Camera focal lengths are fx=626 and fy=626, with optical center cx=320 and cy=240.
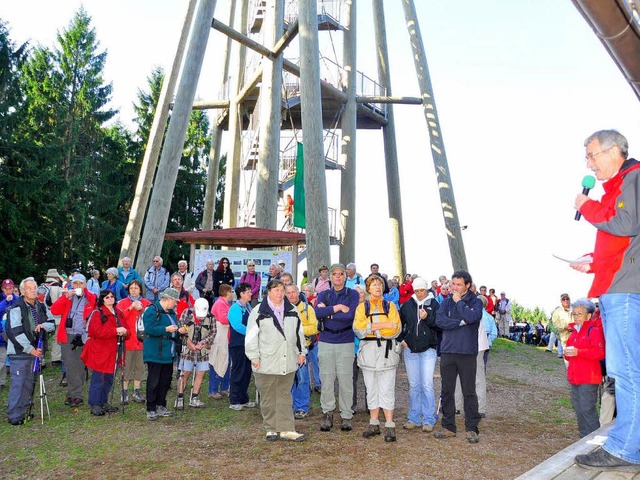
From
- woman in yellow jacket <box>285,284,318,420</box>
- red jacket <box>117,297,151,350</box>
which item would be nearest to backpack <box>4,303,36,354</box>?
red jacket <box>117,297,151,350</box>

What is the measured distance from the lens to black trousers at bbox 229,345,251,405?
998cm

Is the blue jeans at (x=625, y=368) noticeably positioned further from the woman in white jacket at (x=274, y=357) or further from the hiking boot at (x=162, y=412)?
the hiking boot at (x=162, y=412)

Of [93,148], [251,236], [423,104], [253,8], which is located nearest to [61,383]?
[251,236]

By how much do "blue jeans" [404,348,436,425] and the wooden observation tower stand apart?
614cm

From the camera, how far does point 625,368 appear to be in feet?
12.4

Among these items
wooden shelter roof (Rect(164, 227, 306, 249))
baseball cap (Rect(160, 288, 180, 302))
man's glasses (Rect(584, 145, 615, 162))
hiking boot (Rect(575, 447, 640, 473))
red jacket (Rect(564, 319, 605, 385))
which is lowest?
hiking boot (Rect(575, 447, 640, 473))

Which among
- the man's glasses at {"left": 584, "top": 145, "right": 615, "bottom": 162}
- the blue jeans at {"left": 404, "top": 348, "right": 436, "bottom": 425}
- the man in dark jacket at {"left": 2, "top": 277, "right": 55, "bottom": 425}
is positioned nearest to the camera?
the man's glasses at {"left": 584, "top": 145, "right": 615, "bottom": 162}

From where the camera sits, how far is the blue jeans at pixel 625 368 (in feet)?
12.3

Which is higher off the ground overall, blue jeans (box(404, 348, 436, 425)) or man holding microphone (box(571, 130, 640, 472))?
man holding microphone (box(571, 130, 640, 472))

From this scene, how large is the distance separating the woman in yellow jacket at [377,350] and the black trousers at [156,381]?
298cm

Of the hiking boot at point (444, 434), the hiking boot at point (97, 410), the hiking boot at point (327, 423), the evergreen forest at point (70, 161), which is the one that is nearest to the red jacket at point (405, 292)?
the hiking boot at point (327, 423)

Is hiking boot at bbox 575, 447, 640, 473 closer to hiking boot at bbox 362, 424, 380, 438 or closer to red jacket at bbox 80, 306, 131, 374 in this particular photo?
hiking boot at bbox 362, 424, 380, 438

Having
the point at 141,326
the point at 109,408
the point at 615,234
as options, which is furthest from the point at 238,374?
the point at 615,234

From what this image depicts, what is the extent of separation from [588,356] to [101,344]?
22.3 ft
